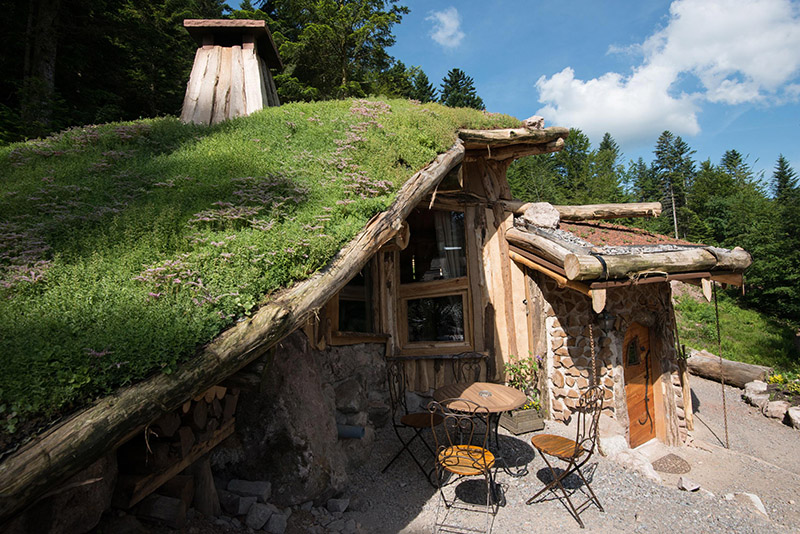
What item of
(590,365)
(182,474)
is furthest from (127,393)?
(590,365)

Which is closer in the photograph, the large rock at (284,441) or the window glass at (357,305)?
the large rock at (284,441)

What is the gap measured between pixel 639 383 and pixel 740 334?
1242 cm

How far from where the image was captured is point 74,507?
2.24m

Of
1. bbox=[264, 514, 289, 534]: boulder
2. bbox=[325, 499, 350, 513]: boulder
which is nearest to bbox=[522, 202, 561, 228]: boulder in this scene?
bbox=[325, 499, 350, 513]: boulder

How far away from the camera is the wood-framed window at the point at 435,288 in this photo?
278 inches

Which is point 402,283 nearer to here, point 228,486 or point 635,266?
point 635,266

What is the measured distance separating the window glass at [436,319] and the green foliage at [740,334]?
11.5 m

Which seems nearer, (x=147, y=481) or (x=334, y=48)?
(x=147, y=481)

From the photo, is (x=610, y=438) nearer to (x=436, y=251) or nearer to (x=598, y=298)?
(x=598, y=298)

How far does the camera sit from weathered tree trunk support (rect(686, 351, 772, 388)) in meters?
10.6

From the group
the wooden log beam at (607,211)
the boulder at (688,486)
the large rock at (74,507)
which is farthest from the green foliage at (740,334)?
the large rock at (74,507)

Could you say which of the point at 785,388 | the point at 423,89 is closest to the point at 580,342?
the point at 785,388

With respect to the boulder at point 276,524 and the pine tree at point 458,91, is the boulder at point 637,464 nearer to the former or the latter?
the boulder at point 276,524

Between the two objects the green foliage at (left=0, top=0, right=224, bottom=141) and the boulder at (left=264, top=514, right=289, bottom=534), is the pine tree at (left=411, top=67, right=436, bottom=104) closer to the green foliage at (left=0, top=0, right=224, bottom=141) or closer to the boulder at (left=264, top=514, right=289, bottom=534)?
the green foliage at (left=0, top=0, right=224, bottom=141)
